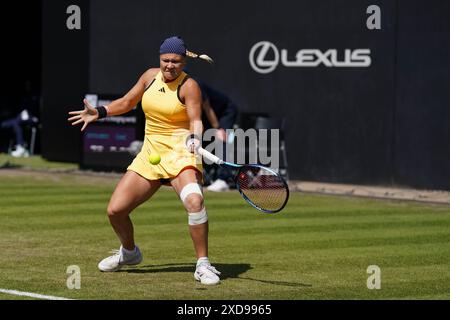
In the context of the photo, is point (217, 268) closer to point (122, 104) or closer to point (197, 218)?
point (197, 218)

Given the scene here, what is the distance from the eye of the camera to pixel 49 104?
26.0 metres

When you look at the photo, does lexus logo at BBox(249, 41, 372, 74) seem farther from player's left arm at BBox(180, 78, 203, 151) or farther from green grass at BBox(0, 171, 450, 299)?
player's left arm at BBox(180, 78, 203, 151)

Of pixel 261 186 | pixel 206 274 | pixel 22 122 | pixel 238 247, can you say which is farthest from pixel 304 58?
pixel 206 274

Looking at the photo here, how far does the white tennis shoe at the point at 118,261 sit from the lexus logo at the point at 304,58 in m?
10.2

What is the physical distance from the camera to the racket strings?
10.5 meters

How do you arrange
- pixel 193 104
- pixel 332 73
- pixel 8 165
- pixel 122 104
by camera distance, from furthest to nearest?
pixel 8 165 → pixel 332 73 → pixel 122 104 → pixel 193 104

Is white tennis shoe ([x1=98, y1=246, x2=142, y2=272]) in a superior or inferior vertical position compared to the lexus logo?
inferior

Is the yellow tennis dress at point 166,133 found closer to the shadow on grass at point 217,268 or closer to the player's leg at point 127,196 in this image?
the player's leg at point 127,196

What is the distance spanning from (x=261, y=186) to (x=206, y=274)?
3.15 feet

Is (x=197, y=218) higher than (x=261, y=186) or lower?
lower

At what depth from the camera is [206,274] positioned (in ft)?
35.3

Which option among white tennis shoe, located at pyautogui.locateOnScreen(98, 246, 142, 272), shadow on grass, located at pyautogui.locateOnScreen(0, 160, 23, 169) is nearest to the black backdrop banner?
shadow on grass, located at pyautogui.locateOnScreen(0, 160, 23, 169)

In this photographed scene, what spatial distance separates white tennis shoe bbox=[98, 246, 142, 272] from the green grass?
125 millimetres

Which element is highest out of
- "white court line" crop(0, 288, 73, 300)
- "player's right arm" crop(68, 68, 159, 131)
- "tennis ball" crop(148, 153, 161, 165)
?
"player's right arm" crop(68, 68, 159, 131)
